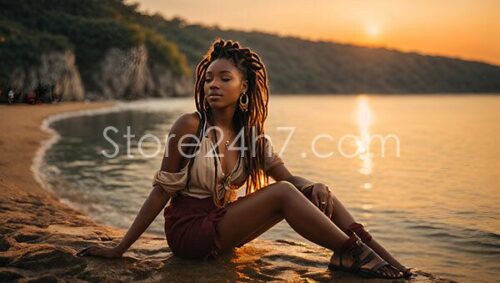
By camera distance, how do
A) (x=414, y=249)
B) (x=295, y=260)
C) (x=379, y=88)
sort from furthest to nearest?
(x=379, y=88) → (x=414, y=249) → (x=295, y=260)

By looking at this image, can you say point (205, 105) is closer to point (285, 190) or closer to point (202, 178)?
point (202, 178)

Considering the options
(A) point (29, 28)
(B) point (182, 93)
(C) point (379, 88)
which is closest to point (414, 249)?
(A) point (29, 28)

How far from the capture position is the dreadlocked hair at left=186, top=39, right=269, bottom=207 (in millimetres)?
3340

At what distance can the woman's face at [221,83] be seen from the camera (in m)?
3.23

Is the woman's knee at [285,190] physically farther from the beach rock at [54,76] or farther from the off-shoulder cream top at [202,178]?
the beach rock at [54,76]

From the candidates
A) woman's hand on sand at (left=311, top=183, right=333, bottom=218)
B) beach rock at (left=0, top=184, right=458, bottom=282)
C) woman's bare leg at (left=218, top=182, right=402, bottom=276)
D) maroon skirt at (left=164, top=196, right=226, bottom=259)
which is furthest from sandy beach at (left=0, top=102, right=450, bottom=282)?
woman's hand on sand at (left=311, top=183, right=333, bottom=218)

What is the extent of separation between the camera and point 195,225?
124 inches

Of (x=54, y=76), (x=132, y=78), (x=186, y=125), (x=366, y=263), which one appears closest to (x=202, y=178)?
(x=186, y=125)

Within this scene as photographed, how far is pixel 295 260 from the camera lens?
11.8ft

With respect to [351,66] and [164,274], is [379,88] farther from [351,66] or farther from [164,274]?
[164,274]

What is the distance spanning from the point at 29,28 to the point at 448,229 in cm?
5154

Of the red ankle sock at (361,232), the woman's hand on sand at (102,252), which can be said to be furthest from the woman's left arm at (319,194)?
the woman's hand on sand at (102,252)

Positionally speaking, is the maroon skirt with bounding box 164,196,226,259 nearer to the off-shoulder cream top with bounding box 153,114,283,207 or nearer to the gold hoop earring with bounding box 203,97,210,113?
the off-shoulder cream top with bounding box 153,114,283,207

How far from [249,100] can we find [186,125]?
61 cm
